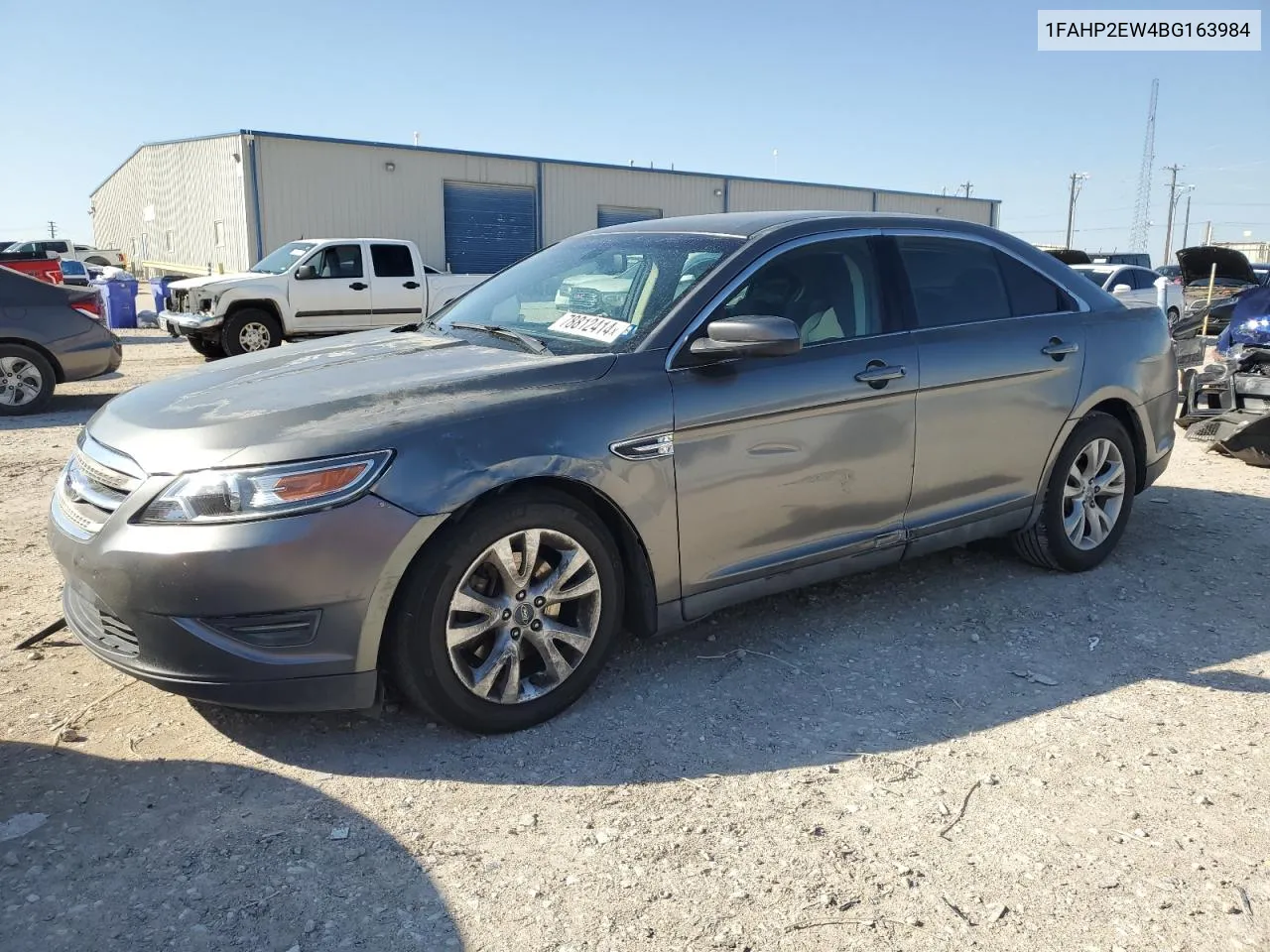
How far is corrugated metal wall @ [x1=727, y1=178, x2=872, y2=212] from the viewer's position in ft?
116

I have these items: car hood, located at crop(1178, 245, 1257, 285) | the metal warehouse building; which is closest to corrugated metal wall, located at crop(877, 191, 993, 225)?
the metal warehouse building

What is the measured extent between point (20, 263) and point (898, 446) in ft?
82.8

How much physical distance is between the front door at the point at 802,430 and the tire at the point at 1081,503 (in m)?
1.06

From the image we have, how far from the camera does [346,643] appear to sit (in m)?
2.90

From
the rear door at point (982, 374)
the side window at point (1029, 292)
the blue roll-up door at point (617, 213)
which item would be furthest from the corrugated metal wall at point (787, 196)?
the rear door at point (982, 374)

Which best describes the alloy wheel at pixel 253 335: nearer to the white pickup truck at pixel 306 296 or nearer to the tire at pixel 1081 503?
the white pickup truck at pixel 306 296

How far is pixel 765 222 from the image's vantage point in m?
4.01

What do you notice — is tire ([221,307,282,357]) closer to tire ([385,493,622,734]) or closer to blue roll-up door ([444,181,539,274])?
tire ([385,493,622,734])

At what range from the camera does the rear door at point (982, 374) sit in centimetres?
412

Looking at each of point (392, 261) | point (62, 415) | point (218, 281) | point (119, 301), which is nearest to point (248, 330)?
point (218, 281)

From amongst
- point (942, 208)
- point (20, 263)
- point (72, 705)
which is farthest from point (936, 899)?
point (942, 208)

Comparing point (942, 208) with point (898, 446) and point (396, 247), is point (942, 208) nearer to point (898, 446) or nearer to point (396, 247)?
point (396, 247)

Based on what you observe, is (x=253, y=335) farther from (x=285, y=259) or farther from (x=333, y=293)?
(x=285, y=259)

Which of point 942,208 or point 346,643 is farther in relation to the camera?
point 942,208
